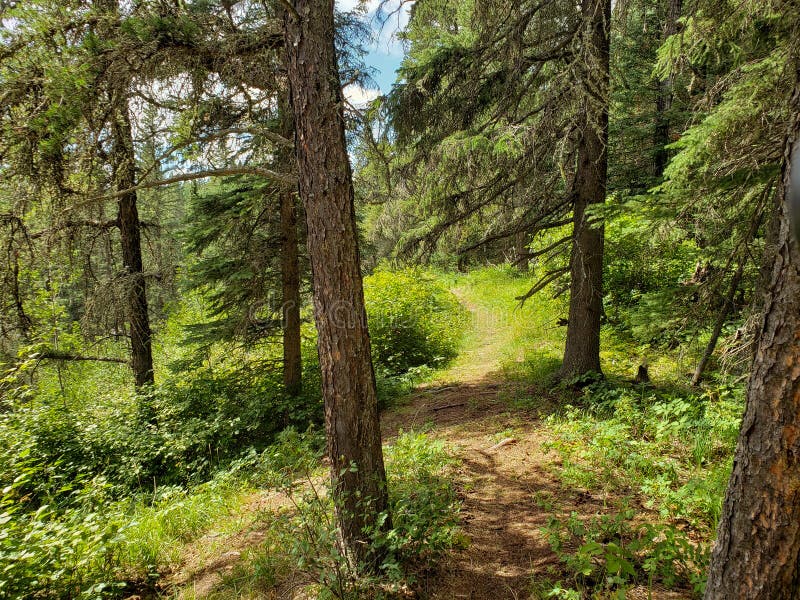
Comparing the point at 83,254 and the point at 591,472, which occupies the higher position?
the point at 83,254

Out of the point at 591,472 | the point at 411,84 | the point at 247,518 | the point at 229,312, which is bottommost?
the point at 247,518

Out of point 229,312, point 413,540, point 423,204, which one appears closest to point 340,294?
point 413,540

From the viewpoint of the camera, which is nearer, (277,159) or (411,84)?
(411,84)

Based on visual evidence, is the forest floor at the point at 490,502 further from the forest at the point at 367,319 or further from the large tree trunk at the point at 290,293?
the large tree trunk at the point at 290,293

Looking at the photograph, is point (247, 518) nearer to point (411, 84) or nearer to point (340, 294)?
point (340, 294)

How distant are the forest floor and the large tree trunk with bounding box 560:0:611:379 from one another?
0.91 metres

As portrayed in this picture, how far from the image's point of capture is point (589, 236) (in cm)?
627

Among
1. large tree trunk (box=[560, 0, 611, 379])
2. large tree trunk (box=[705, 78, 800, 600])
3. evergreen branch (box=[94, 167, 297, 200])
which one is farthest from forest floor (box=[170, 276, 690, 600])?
evergreen branch (box=[94, 167, 297, 200])

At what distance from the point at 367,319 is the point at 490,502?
286cm

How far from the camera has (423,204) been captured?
23.3ft

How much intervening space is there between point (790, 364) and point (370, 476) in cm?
271

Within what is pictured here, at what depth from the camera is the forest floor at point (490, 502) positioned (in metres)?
3.12

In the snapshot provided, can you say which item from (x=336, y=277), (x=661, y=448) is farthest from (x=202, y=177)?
(x=661, y=448)

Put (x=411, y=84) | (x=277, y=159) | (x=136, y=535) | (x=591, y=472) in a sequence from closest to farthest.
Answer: (x=591, y=472) < (x=136, y=535) < (x=411, y=84) < (x=277, y=159)
